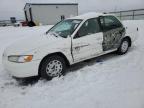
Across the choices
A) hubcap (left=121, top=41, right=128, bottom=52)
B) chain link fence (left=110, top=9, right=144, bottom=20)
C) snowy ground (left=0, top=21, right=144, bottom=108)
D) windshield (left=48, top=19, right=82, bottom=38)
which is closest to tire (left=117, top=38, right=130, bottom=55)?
hubcap (left=121, top=41, right=128, bottom=52)

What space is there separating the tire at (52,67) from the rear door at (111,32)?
61.6 inches

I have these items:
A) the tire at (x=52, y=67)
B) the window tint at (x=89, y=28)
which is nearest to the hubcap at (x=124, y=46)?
the window tint at (x=89, y=28)

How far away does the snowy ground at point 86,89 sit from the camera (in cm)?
292

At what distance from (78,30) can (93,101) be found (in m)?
2.02

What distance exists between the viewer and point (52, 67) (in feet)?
12.8

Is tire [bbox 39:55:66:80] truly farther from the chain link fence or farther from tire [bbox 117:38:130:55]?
the chain link fence

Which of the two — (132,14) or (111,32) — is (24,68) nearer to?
(111,32)

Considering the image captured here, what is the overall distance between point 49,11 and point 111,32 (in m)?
24.9

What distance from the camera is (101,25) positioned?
15.5ft

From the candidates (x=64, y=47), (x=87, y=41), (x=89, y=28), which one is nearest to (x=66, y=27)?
(x=89, y=28)

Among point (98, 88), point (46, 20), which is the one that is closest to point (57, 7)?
point (46, 20)

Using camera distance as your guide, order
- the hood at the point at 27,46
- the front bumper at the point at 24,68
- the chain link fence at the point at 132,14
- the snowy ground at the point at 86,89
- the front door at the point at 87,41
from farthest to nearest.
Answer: the chain link fence at the point at 132,14
the front door at the point at 87,41
the hood at the point at 27,46
the front bumper at the point at 24,68
the snowy ground at the point at 86,89

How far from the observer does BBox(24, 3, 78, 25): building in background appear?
27047mm

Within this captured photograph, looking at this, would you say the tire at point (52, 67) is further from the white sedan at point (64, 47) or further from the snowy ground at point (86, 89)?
the snowy ground at point (86, 89)
